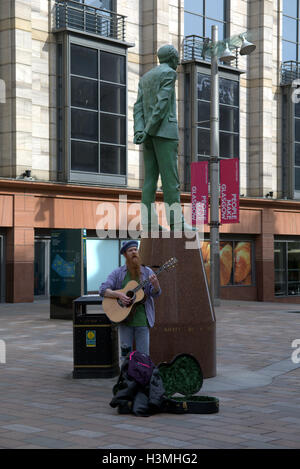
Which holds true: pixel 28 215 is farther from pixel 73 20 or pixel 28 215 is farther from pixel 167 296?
pixel 167 296

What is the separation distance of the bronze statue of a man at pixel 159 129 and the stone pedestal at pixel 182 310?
1.50 ft

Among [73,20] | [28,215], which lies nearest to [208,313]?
[28,215]

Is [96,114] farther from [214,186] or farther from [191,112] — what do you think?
[214,186]

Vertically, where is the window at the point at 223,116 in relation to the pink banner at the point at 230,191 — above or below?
above

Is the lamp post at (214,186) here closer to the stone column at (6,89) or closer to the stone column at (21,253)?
the stone column at (21,253)

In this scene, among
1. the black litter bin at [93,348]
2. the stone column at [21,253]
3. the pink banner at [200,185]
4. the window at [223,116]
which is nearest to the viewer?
the black litter bin at [93,348]

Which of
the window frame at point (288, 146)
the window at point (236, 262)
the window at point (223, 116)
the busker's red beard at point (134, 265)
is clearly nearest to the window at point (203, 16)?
the window at point (223, 116)

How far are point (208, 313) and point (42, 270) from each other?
52.7 ft

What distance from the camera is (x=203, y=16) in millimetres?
30547

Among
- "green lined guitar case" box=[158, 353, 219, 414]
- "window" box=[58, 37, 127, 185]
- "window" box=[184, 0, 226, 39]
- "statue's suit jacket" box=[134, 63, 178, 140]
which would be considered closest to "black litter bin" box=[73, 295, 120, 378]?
"green lined guitar case" box=[158, 353, 219, 414]

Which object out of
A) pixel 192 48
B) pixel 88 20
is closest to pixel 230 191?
pixel 192 48

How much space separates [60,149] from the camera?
2536cm

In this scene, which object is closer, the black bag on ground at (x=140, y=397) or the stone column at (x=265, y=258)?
the black bag on ground at (x=140, y=397)

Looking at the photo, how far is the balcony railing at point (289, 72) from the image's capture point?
33.8 metres
